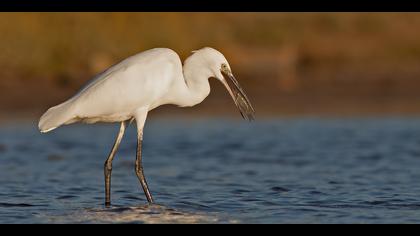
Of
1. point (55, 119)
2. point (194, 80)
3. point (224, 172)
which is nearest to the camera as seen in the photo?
point (55, 119)

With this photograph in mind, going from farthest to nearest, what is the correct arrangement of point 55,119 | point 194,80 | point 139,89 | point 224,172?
point 224,172, point 194,80, point 139,89, point 55,119

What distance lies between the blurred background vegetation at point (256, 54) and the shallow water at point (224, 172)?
142 centimetres

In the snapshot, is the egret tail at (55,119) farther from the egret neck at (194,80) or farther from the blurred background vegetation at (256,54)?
the blurred background vegetation at (256,54)

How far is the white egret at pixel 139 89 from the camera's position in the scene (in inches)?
358

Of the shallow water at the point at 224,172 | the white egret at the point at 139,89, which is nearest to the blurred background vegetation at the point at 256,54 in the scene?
the shallow water at the point at 224,172

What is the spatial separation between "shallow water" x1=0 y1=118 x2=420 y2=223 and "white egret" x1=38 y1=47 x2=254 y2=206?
812 millimetres

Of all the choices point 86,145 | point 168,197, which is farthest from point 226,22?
point 168,197

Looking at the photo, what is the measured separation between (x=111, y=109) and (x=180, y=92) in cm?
68

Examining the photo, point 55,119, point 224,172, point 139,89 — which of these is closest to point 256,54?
point 224,172

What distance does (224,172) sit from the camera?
11875mm

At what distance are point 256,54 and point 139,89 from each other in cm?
1237

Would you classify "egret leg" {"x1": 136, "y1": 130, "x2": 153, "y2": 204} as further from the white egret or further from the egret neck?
the egret neck

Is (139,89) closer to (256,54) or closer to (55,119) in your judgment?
(55,119)
